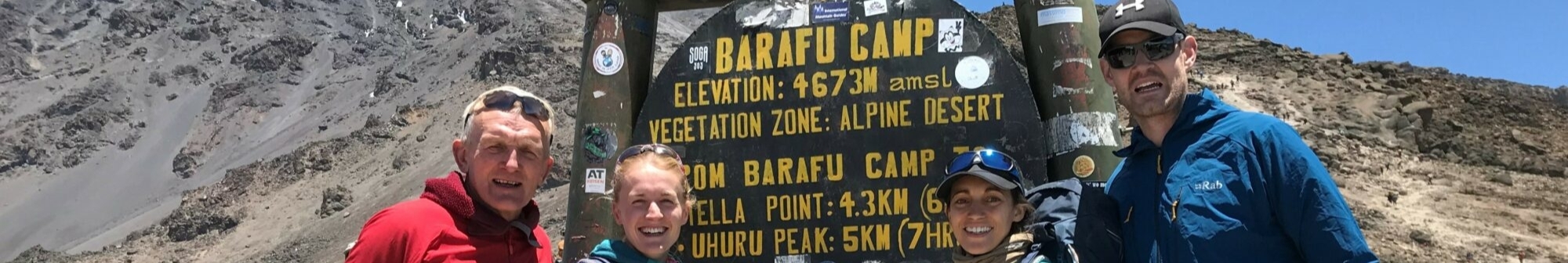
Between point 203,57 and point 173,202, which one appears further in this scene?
point 203,57

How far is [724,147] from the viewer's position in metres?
4.70

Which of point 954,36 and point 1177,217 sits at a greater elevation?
point 954,36

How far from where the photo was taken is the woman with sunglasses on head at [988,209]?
3113 mm

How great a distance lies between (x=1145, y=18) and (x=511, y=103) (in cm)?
141

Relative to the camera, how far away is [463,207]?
2920mm

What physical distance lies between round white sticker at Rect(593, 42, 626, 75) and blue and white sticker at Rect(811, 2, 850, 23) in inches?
32.3

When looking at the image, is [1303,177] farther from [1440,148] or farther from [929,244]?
[1440,148]

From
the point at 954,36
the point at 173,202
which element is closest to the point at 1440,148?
the point at 954,36

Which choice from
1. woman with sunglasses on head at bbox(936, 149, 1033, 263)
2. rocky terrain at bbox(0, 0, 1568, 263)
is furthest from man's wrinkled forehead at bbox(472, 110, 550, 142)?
rocky terrain at bbox(0, 0, 1568, 263)

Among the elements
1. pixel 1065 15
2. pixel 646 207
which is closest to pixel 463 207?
pixel 646 207

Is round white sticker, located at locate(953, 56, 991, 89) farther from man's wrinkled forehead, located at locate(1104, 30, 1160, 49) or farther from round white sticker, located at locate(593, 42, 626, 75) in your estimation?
man's wrinkled forehead, located at locate(1104, 30, 1160, 49)

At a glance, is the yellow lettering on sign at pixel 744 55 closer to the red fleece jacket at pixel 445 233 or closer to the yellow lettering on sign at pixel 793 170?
the yellow lettering on sign at pixel 793 170

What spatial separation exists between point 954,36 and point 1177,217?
1.97 meters

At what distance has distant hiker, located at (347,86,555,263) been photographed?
9.14 ft
